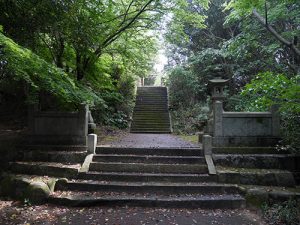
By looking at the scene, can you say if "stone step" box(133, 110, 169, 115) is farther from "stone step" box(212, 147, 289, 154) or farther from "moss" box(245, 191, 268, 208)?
"moss" box(245, 191, 268, 208)

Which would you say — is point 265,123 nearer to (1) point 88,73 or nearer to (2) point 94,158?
(2) point 94,158

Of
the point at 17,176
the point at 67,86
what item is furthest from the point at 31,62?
the point at 17,176

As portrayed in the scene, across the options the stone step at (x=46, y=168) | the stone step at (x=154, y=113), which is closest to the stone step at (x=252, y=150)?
the stone step at (x=46, y=168)

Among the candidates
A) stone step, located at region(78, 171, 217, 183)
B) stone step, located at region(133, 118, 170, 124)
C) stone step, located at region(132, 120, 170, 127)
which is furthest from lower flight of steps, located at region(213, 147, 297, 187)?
stone step, located at region(133, 118, 170, 124)

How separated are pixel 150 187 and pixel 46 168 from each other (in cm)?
321

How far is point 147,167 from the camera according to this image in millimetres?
7750

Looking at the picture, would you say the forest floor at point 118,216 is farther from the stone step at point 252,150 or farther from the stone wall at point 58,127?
the stone wall at point 58,127

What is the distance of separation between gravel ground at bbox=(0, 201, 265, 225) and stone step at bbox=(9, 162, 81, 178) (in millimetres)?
1302

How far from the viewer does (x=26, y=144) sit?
342 inches

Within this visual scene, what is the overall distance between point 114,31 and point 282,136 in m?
6.99

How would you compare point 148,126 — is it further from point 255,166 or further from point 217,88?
point 255,166

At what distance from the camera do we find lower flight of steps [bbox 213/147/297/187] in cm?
711

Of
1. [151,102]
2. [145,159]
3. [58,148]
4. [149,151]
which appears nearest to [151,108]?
[151,102]

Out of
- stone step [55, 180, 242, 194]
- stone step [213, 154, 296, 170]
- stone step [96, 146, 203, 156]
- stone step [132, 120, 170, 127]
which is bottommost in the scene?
stone step [55, 180, 242, 194]
